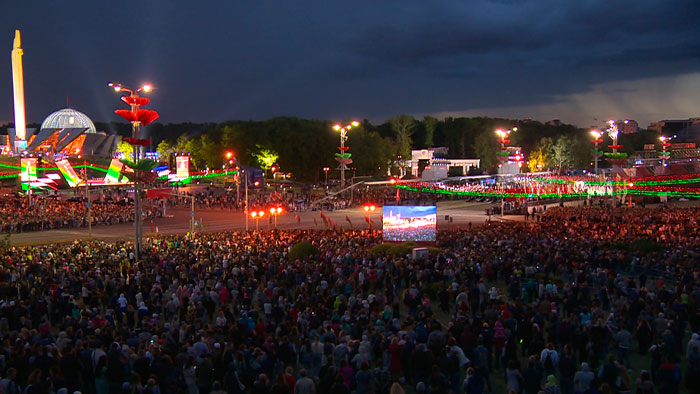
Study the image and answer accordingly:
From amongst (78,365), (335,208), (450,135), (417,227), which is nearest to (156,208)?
(335,208)

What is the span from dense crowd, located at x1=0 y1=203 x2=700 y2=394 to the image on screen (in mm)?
4820

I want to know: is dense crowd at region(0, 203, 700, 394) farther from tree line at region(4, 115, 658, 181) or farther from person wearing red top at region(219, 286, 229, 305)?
tree line at region(4, 115, 658, 181)

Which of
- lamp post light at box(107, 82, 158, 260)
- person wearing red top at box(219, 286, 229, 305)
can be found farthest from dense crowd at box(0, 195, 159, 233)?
person wearing red top at box(219, 286, 229, 305)

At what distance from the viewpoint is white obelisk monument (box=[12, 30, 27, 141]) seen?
108 m

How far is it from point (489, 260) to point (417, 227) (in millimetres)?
8588

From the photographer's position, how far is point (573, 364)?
9.52 m

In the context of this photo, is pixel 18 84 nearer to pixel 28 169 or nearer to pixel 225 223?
pixel 28 169

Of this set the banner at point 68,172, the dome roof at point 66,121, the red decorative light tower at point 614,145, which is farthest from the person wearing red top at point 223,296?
the dome roof at point 66,121

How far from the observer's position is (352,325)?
11188mm

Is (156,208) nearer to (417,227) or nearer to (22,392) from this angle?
(417,227)

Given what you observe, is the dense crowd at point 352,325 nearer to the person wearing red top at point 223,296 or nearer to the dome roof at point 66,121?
the person wearing red top at point 223,296

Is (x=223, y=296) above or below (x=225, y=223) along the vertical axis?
below

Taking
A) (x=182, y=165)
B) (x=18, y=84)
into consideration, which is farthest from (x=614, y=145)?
(x=18, y=84)

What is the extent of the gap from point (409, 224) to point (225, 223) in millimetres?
21664
